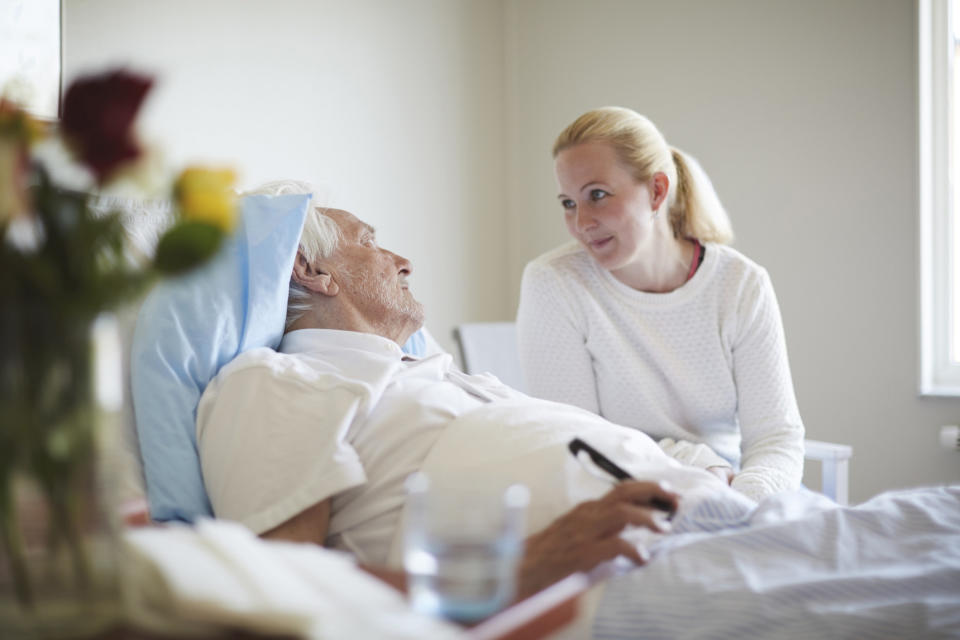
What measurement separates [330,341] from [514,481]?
47 cm

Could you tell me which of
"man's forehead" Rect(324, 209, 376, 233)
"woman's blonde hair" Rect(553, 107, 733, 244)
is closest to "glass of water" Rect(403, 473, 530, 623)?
"man's forehead" Rect(324, 209, 376, 233)

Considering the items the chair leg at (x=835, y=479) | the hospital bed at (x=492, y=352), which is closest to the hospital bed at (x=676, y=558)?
the chair leg at (x=835, y=479)

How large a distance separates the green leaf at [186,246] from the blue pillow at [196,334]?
53 cm

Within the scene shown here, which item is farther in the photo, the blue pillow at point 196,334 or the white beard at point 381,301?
the white beard at point 381,301

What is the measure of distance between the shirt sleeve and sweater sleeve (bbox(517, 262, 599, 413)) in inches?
38.4

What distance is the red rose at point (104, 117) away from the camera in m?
0.55

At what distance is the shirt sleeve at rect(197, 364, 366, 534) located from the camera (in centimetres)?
110

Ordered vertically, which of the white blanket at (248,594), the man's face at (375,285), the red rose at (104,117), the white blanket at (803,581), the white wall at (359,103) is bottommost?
the white blanket at (803,581)

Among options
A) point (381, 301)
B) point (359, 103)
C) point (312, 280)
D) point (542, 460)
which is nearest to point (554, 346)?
point (381, 301)

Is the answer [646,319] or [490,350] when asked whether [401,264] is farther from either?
[490,350]

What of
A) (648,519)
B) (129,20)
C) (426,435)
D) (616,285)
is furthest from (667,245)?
(129,20)

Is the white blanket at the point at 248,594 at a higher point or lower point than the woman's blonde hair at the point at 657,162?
lower

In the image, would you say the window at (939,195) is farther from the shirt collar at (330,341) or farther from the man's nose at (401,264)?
the shirt collar at (330,341)

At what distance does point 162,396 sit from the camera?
1.25 m
